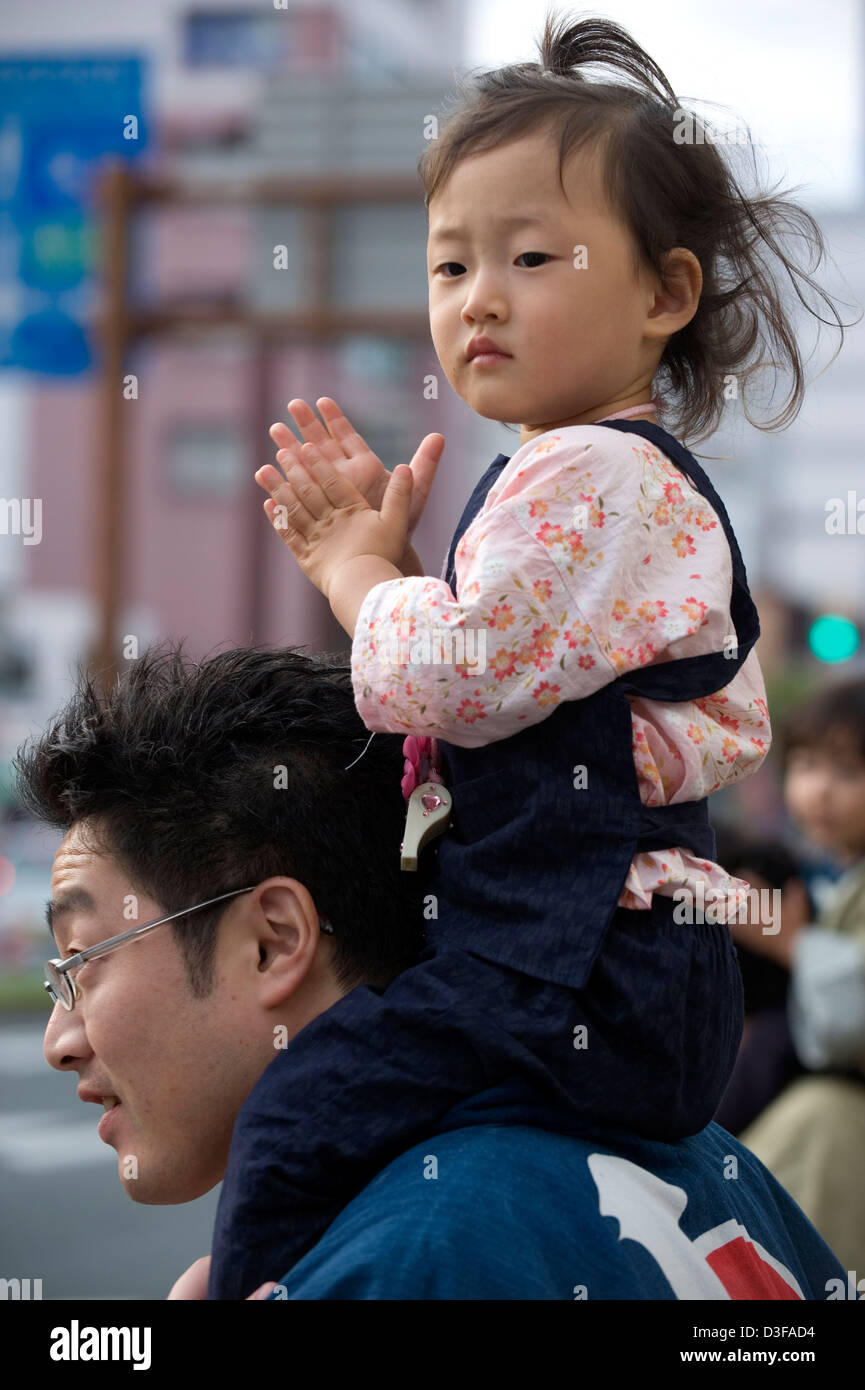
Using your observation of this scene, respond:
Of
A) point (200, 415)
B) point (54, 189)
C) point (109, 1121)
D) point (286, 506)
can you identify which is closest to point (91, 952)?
point (109, 1121)

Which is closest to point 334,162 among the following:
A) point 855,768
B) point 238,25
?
point 855,768

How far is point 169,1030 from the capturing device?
70.5 inches

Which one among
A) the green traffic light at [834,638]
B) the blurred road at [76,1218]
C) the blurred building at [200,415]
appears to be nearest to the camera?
the blurred road at [76,1218]

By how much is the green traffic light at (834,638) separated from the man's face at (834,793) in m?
6.37

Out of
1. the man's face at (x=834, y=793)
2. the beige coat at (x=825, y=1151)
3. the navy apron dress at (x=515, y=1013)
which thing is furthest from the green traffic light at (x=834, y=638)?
the navy apron dress at (x=515, y=1013)

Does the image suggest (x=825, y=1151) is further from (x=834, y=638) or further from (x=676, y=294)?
(x=834, y=638)

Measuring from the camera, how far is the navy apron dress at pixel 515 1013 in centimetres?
162

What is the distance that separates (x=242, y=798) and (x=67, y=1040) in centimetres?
34

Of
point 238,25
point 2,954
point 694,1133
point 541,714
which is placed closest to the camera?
point 541,714

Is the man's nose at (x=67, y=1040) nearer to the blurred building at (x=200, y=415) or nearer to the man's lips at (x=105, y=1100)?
the man's lips at (x=105, y=1100)
